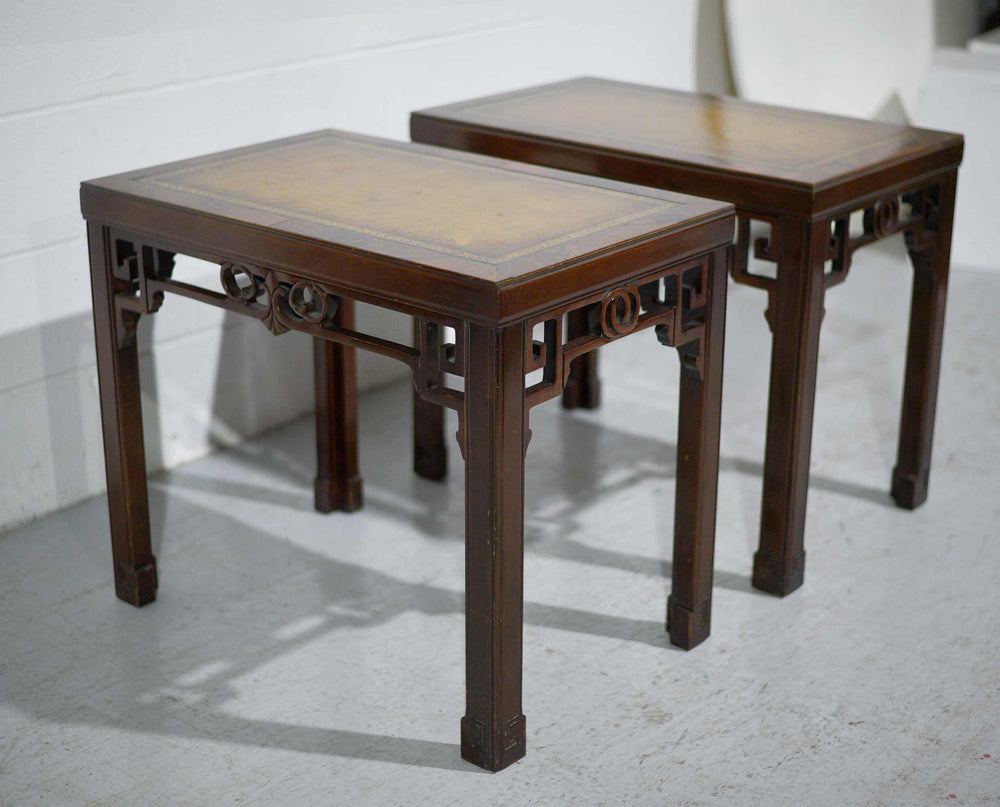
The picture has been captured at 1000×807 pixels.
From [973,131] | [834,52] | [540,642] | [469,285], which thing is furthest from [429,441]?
[834,52]

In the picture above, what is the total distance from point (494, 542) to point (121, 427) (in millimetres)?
694

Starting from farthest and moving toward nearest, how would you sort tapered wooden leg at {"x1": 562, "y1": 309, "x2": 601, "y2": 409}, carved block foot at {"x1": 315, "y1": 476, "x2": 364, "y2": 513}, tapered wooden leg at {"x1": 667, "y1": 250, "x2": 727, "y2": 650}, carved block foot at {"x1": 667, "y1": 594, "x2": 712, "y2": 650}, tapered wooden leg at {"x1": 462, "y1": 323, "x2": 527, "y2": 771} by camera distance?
tapered wooden leg at {"x1": 562, "y1": 309, "x2": 601, "y2": 409}, carved block foot at {"x1": 315, "y1": 476, "x2": 364, "y2": 513}, carved block foot at {"x1": 667, "y1": 594, "x2": 712, "y2": 650}, tapered wooden leg at {"x1": 667, "y1": 250, "x2": 727, "y2": 650}, tapered wooden leg at {"x1": 462, "y1": 323, "x2": 527, "y2": 771}

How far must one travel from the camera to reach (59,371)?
2.42 metres

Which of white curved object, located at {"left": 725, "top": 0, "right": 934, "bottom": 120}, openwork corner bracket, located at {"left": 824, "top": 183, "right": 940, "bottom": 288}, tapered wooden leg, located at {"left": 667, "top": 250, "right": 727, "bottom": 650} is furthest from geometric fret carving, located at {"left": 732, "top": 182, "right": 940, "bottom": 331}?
white curved object, located at {"left": 725, "top": 0, "right": 934, "bottom": 120}

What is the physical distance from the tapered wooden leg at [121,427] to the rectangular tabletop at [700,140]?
0.69 m

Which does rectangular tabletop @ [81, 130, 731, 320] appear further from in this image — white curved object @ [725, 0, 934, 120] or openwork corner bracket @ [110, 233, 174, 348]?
white curved object @ [725, 0, 934, 120]

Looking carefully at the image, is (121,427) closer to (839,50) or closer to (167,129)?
(167,129)

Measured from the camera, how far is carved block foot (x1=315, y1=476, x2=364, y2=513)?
97.2 inches

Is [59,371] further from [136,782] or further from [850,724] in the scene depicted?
[850,724]

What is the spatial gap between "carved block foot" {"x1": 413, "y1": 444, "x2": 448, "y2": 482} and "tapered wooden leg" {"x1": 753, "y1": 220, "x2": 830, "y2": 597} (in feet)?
2.20

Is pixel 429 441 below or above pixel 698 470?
below

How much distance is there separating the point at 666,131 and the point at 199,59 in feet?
2.79

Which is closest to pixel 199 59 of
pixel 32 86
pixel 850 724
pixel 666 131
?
pixel 32 86

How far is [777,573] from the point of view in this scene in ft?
7.21
